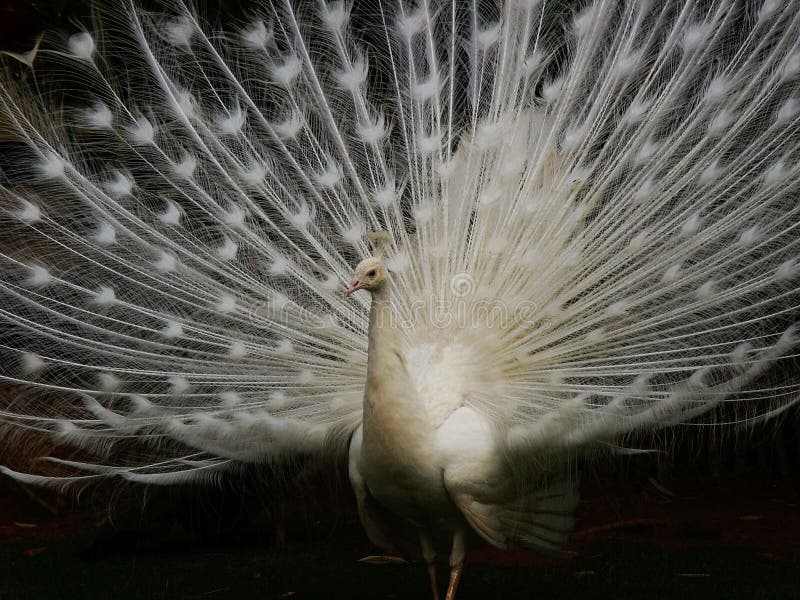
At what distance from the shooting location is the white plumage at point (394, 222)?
391 cm

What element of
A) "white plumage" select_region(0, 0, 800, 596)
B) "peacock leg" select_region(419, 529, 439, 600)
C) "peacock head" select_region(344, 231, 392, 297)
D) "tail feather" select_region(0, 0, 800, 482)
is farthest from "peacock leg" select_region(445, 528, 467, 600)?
"peacock head" select_region(344, 231, 392, 297)

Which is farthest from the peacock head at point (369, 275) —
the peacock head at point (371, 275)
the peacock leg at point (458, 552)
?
the peacock leg at point (458, 552)

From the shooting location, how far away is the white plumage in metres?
3.91

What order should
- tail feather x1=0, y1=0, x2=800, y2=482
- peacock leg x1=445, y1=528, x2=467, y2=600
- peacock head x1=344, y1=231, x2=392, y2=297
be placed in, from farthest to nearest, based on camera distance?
tail feather x1=0, y1=0, x2=800, y2=482 → peacock leg x1=445, y1=528, x2=467, y2=600 → peacock head x1=344, y1=231, x2=392, y2=297

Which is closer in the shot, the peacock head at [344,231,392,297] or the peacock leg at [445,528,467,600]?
the peacock head at [344,231,392,297]

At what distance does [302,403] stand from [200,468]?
0.51 m

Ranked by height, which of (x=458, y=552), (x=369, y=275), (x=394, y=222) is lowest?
(x=458, y=552)

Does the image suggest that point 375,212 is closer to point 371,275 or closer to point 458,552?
point 371,275

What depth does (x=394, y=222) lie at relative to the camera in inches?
170

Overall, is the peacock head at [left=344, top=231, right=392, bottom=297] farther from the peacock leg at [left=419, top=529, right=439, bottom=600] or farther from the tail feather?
the peacock leg at [left=419, top=529, right=439, bottom=600]

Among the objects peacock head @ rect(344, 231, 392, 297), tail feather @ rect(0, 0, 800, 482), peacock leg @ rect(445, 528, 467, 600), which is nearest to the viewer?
peacock head @ rect(344, 231, 392, 297)

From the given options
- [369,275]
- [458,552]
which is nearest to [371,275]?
[369,275]

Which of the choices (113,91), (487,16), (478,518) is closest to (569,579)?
(478,518)

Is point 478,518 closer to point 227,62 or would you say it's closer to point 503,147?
point 503,147
